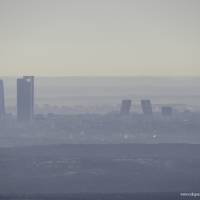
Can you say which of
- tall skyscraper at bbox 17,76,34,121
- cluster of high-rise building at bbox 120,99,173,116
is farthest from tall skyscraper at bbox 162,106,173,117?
tall skyscraper at bbox 17,76,34,121

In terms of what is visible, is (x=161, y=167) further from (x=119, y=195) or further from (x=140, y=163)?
(x=119, y=195)

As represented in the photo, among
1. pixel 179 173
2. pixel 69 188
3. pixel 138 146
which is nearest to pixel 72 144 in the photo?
pixel 138 146

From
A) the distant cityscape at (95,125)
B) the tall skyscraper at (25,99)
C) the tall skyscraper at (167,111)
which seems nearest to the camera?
the distant cityscape at (95,125)

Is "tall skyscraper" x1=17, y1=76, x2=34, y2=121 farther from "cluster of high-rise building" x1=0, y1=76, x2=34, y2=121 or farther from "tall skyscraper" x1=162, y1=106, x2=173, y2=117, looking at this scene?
"tall skyscraper" x1=162, y1=106, x2=173, y2=117

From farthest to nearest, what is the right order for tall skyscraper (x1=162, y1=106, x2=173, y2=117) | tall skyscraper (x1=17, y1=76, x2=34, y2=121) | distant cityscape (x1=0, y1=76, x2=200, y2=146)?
1. tall skyscraper (x1=162, y1=106, x2=173, y2=117)
2. tall skyscraper (x1=17, y1=76, x2=34, y2=121)
3. distant cityscape (x1=0, y1=76, x2=200, y2=146)

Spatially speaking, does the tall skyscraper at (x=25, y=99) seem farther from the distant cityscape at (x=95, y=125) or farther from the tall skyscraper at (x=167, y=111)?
the tall skyscraper at (x=167, y=111)

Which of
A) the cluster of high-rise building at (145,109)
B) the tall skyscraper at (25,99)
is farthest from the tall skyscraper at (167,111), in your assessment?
the tall skyscraper at (25,99)

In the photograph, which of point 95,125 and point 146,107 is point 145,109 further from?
point 95,125

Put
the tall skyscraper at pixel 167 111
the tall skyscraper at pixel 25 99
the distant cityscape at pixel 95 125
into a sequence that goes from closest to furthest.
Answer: the distant cityscape at pixel 95 125, the tall skyscraper at pixel 25 99, the tall skyscraper at pixel 167 111
